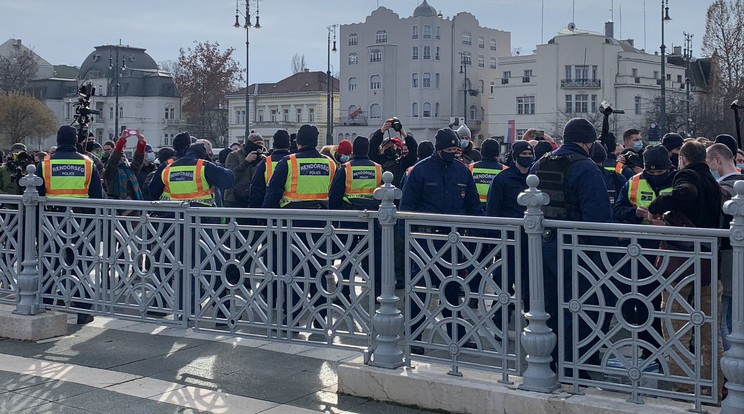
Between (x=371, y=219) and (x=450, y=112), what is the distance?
277 ft

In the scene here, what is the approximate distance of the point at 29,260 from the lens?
26.2 feet

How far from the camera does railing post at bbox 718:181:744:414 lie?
4.44 metres

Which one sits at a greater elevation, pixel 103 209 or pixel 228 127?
pixel 228 127

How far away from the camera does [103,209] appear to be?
766 cm

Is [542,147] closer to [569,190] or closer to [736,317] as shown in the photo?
[569,190]

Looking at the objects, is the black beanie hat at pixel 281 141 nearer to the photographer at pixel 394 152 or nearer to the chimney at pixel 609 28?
the photographer at pixel 394 152

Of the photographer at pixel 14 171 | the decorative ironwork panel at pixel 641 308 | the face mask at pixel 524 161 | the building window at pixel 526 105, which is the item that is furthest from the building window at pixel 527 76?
the decorative ironwork panel at pixel 641 308

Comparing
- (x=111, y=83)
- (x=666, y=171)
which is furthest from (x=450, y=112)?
(x=666, y=171)

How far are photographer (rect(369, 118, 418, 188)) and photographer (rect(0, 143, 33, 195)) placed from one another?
493cm

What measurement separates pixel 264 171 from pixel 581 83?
75.8 metres

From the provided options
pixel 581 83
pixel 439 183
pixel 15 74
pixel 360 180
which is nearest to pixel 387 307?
pixel 439 183

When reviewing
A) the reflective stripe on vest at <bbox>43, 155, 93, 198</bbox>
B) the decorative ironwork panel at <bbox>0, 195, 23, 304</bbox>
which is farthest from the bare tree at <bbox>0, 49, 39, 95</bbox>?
the decorative ironwork panel at <bbox>0, 195, 23, 304</bbox>

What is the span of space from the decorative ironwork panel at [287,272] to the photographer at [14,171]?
578 cm

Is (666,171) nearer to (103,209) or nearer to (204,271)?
(204,271)
